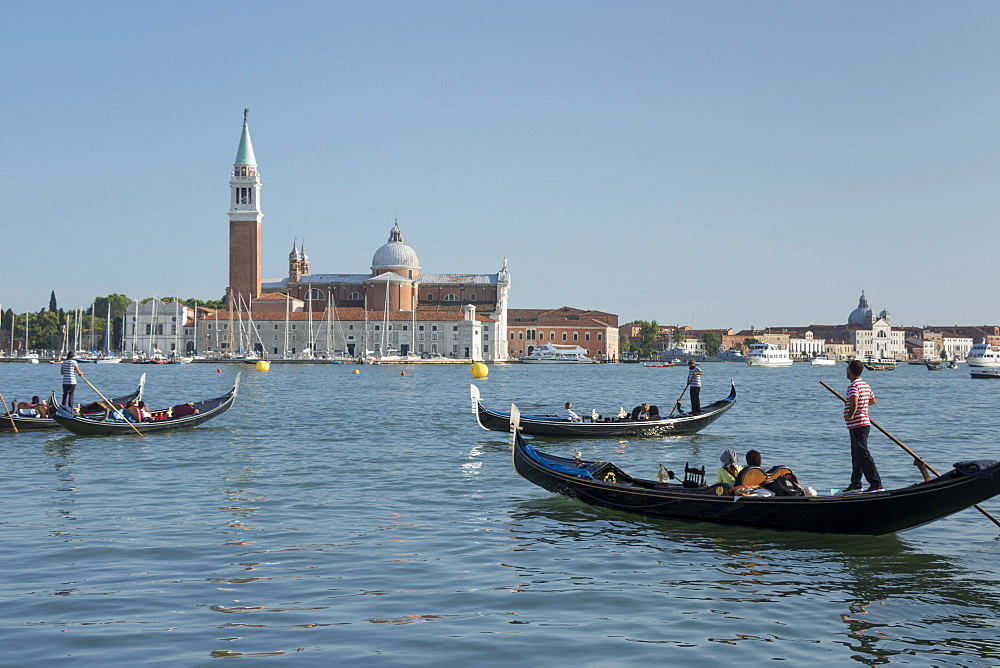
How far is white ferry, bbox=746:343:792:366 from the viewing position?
3905 inches

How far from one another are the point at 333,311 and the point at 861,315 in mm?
85483

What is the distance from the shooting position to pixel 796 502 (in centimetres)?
800

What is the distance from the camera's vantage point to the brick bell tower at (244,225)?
8381cm

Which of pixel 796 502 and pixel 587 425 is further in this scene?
pixel 587 425

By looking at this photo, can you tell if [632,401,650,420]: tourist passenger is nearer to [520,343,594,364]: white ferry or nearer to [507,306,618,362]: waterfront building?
[520,343,594,364]: white ferry

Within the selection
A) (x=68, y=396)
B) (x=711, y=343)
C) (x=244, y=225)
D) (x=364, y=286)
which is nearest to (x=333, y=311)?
(x=364, y=286)

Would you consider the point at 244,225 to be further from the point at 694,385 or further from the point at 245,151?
the point at 694,385

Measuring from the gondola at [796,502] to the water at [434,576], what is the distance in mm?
176

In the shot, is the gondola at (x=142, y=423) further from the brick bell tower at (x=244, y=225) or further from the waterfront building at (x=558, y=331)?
the waterfront building at (x=558, y=331)

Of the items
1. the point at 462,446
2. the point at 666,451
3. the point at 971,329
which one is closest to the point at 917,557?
the point at 666,451

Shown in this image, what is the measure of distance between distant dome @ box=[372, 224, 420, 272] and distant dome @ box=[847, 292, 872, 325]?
75126 millimetres

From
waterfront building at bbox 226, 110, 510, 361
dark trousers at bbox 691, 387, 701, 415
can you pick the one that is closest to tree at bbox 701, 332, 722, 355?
waterfront building at bbox 226, 110, 510, 361

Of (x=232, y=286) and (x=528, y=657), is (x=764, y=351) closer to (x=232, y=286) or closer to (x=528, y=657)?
(x=232, y=286)

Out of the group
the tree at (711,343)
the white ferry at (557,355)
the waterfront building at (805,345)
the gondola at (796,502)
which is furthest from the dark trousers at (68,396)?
the waterfront building at (805,345)
